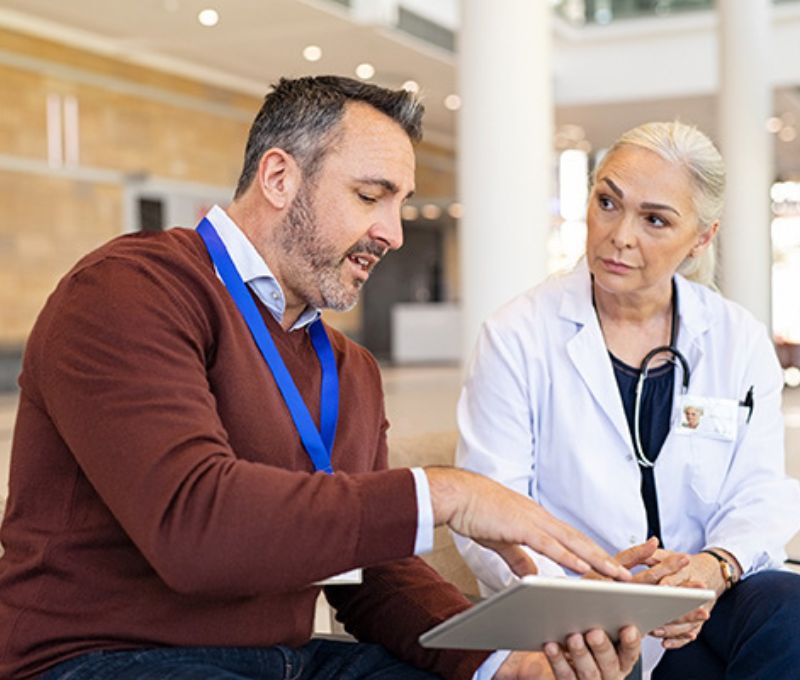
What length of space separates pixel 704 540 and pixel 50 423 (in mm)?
1678

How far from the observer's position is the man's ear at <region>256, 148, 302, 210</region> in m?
2.09

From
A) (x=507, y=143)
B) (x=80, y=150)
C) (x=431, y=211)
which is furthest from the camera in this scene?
(x=431, y=211)

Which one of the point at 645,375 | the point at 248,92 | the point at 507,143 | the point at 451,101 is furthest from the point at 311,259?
the point at 248,92

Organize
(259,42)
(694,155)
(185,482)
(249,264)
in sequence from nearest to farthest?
(185,482), (249,264), (694,155), (259,42)

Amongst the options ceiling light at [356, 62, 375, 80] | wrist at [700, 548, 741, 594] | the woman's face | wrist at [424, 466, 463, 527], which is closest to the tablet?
wrist at [424, 466, 463, 527]

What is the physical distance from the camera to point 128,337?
173 cm

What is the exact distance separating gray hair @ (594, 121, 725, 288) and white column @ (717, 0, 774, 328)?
11916 mm

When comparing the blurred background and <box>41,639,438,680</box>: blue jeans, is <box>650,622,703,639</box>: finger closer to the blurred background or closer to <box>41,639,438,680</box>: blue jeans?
<box>41,639,438,680</box>: blue jeans

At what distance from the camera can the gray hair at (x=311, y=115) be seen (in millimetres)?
2084

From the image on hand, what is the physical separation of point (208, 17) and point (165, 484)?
12.8 meters

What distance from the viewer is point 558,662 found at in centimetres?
197

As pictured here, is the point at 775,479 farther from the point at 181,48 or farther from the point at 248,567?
the point at 181,48

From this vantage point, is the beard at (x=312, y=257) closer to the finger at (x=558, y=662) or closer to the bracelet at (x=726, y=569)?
A: the finger at (x=558, y=662)

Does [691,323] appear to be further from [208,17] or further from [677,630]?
[208,17]
